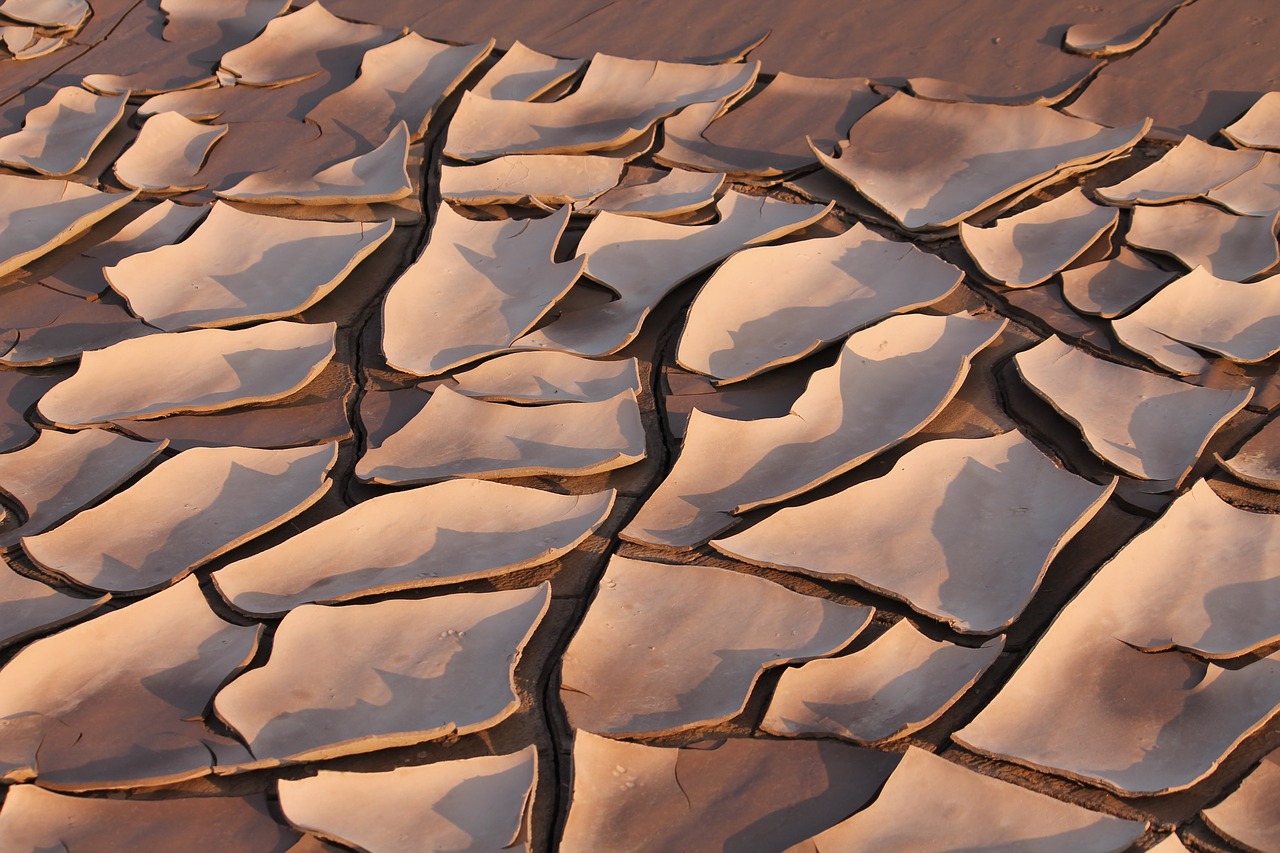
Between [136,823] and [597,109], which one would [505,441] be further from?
[597,109]

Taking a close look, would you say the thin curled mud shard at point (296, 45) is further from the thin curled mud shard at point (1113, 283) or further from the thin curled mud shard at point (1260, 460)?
the thin curled mud shard at point (1260, 460)

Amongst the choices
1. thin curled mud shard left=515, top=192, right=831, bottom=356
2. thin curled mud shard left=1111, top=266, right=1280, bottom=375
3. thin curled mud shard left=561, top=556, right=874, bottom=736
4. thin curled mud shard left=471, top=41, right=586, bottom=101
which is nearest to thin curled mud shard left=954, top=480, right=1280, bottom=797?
thin curled mud shard left=561, top=556, right=874, bottom=736

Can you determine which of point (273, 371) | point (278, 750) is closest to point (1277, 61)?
point (273, 371)

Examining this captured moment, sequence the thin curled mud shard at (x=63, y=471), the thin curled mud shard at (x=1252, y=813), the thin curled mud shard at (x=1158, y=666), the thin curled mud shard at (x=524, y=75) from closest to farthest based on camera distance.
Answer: the thin curled mud shard at (x=1252, y=813) → the thin curled mud shard at (x=1158, y=666) → the thin curled mud shard at (x=63, y=471) → the thin curled mud shard at (x=524, y=75)

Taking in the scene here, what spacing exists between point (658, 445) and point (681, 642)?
48cm

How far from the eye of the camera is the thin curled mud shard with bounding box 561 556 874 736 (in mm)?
1672

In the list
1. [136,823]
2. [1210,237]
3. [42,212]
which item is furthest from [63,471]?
[1210,237]

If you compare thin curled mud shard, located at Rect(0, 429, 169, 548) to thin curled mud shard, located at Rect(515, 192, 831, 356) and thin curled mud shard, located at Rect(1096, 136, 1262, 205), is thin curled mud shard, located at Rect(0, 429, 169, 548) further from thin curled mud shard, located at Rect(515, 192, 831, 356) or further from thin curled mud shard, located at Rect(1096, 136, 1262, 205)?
thin curled mud shard, located at Rect(1096, 136, 1262, 205)

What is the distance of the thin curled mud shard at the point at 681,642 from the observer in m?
1.67

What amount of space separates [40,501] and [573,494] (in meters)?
0.90

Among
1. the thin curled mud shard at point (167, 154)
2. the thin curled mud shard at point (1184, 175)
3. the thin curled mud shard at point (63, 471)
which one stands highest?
the thin curled mud shard at point (167, 154)

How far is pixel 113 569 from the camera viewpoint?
1937 millimetres

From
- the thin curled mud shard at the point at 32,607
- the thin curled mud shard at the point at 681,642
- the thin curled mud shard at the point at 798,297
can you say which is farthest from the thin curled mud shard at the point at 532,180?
the thin curled mud shard at the point at 32,607

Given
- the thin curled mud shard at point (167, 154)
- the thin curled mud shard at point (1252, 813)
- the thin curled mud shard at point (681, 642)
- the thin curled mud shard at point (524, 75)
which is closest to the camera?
the thin curled mud shard at point (1252, 813)
